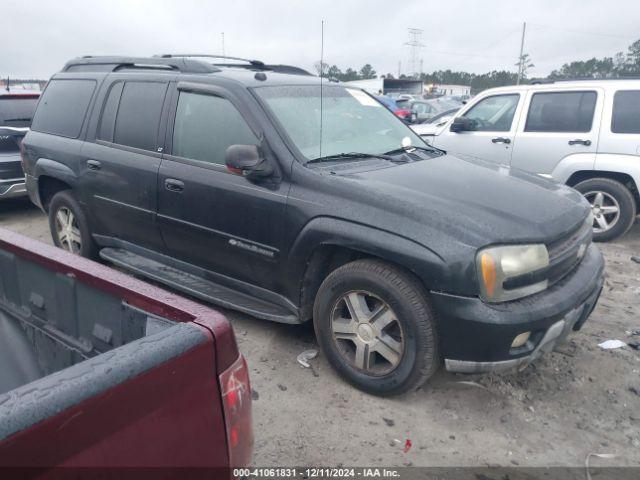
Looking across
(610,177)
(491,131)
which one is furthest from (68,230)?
(610,177)

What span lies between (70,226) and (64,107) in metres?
1.11

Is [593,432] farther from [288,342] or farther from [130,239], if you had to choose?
[130,239]

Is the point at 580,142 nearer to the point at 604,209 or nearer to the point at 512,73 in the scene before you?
the point at 604,209

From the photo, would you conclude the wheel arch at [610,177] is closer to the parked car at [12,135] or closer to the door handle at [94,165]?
the door handle at [94,165]

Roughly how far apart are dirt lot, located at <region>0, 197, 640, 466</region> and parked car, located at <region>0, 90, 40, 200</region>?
4678 millimetres

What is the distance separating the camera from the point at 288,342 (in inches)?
142

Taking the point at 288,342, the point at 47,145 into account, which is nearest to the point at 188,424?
the point at 288,342

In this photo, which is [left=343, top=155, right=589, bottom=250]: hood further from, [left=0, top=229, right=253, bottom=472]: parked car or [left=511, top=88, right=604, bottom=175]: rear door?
[left=511, top=88, right=604, bottom=175]: rear door

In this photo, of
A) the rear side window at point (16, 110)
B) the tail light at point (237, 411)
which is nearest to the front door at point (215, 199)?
the tail light at point (237, 411)

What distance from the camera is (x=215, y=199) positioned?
3.40 m

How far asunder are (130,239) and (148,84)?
1.27m

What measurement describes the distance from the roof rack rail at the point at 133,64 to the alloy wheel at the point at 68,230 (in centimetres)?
136

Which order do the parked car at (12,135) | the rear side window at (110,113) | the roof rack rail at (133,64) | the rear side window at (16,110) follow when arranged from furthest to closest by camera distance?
the rear side window at (16,110) < the parked car at (12,135) < the rear side window at (110,113) < the roof rack rail at (133,64)

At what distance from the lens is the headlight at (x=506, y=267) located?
252cm
